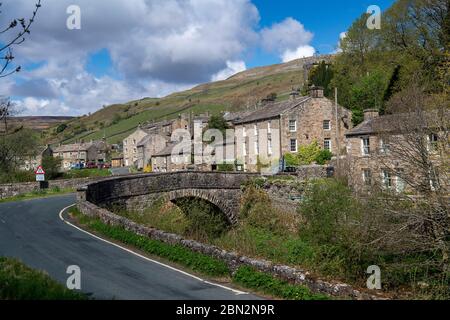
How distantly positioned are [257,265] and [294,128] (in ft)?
120

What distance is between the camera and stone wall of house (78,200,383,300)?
11.8 meters

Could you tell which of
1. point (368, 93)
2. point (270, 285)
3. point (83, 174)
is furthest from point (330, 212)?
point (83, 174)

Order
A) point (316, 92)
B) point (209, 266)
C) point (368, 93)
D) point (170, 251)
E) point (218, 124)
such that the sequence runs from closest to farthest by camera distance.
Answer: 1. point (209, 266)
2. point (170, 251)
3. point (316, 92)
4. point (368, 93)
5. point (218, 124)

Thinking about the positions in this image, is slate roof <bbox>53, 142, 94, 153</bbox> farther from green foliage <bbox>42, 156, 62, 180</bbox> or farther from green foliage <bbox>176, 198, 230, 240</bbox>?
green foliage <bbox>176, 198, 230, 240</bbox>

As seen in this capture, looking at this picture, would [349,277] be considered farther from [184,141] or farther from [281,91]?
[281,91]

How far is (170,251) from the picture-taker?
1634 centimetres

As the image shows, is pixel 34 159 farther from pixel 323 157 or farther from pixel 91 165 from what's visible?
pixel 323 157

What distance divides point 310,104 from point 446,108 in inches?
1275

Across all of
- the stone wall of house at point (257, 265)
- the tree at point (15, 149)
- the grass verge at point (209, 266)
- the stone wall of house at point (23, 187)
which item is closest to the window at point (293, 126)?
the stone wall of house at point (23, 187)

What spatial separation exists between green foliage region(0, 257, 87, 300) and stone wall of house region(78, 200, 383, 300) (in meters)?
5.42

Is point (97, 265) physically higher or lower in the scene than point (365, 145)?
lower

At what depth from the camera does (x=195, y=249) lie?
16094 mm

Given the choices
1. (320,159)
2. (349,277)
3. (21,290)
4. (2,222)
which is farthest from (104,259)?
(320,159)

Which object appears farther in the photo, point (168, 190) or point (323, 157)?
point (323, 157)
